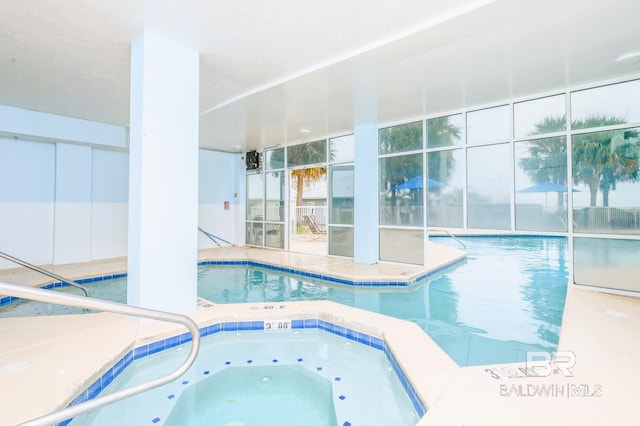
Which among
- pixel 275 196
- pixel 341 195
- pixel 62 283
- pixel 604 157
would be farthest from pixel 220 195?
pixel 604 157

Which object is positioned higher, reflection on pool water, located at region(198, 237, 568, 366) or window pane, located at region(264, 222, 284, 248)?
window pane, located at region(264, 222, 284, 248)

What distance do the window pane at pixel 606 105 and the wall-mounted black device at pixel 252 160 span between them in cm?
718

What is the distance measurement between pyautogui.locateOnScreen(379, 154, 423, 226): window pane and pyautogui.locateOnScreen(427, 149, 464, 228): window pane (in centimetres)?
21

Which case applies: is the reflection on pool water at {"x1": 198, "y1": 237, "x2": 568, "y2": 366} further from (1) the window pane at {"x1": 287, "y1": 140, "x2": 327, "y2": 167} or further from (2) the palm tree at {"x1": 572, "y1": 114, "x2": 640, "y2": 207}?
(1) the window pane at {"x1": 287, "y1": 140, "x2": 327, "y2": 167}

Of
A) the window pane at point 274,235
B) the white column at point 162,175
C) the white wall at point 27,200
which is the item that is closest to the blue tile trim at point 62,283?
the white wall at point 27,200

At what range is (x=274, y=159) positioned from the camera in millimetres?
8828

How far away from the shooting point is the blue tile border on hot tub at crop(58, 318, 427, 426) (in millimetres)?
2227

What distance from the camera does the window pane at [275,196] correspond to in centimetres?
870

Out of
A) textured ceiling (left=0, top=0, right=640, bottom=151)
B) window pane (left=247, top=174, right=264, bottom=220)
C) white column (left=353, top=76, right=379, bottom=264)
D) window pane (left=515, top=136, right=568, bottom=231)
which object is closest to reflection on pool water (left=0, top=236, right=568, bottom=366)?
window pane (left=515, top=136, right=568, bottom=231)

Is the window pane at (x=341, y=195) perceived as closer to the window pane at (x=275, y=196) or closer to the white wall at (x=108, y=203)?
the window pane at (x=275, y=196)

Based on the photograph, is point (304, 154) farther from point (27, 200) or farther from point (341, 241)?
point (27, 200)

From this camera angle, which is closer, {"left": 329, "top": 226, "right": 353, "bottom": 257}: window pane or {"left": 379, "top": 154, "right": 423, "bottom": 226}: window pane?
{"left": 379, "top": 154, "right": 423, "bottom": 226}: window pane

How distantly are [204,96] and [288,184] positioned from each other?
3.99 meters

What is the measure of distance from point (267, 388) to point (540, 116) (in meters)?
5.22
